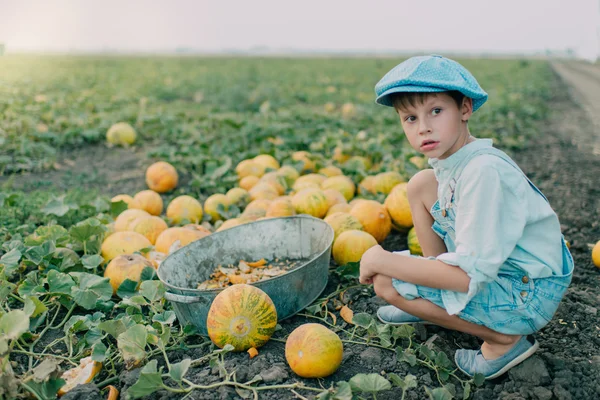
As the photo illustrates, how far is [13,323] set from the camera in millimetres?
2098

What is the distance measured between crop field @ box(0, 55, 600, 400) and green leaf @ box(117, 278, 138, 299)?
1 centimetres

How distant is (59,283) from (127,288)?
13.9 inches

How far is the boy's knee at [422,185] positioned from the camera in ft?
8.45

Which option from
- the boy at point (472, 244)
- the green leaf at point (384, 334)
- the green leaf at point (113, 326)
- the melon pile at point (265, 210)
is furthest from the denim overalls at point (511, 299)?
the green leaf at point (113, 326)

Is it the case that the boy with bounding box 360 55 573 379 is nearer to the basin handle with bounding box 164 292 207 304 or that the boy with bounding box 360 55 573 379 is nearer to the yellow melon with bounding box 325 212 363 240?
the basin handle with bounding box 164 292 207 304

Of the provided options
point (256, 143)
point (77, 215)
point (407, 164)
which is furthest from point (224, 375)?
point (256, 143)

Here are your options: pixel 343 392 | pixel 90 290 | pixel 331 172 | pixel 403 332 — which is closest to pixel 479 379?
pixel 403 332

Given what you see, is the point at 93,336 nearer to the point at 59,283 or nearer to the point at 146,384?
the point at 59,283

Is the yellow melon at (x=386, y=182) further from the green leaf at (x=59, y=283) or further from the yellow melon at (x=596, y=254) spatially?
the green leaf at (x=59, y=283)

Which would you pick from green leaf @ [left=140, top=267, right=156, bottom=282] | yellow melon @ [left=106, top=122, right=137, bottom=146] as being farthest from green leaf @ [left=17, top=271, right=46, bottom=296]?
yellow melon @ [left=106, top=122, right=137, bottom=146]

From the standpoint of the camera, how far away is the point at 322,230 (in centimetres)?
314

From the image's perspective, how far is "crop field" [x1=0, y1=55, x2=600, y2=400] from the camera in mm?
2211

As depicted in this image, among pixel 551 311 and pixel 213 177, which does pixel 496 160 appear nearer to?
pixel 551 311

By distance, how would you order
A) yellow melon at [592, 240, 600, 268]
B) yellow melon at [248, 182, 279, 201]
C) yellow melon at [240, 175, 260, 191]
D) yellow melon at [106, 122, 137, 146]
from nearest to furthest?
yellow melon at [592, 240, 600, 268] < yellow melon at [248, 182, 279, 201] < yellow melon at [240, 175, 260, 191] < yellow melon at [106, 122, 137, 146]
